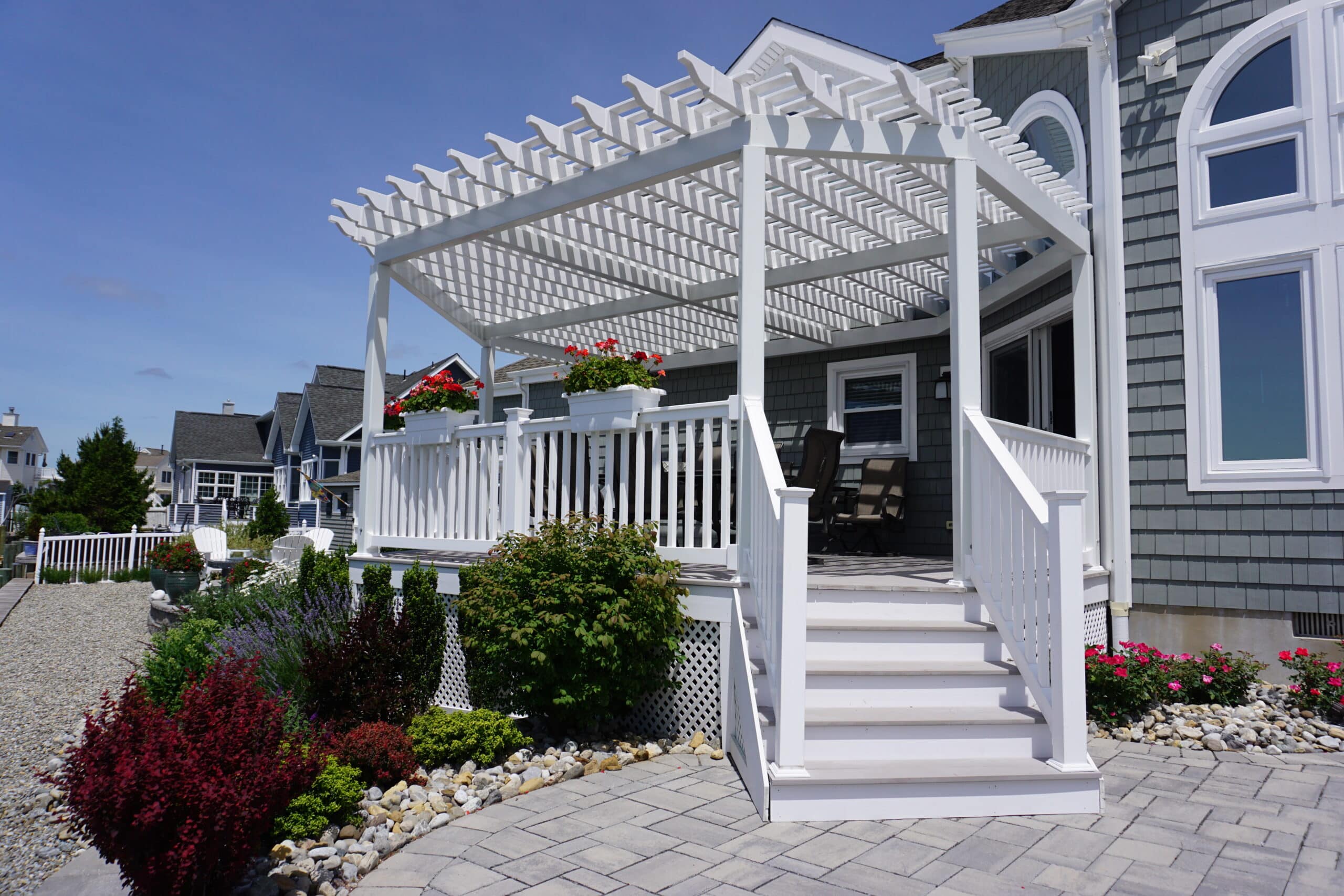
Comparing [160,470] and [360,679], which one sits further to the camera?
[160,470]

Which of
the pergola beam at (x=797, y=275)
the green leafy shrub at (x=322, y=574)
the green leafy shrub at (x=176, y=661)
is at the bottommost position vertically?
the green leafy shrub at (x=176, y=661)

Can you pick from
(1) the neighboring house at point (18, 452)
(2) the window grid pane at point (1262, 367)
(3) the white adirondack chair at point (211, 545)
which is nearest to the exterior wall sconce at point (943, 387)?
(2) the window grid pane at point (1262, 367)

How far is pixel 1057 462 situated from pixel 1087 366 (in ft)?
3.12

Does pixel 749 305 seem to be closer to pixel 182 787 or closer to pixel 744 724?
pixel 744 724

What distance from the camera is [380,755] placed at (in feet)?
12.6

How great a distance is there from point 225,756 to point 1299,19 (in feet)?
24.0

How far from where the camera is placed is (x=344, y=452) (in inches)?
1057

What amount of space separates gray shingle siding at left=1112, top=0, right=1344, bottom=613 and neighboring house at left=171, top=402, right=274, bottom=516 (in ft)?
107

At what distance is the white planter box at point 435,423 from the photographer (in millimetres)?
6258

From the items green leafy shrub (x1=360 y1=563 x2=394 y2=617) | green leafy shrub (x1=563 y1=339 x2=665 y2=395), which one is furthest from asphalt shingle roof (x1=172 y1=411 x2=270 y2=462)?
green leafy shrub (x1=563 y1=339 x2=665 y2=395)

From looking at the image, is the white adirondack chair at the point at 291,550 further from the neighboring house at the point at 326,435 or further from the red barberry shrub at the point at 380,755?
the neighboring house at the point at 326,435

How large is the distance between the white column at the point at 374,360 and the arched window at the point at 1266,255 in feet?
20.1

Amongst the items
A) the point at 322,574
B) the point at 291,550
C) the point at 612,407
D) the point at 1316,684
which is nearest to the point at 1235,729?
the point at 1316,684

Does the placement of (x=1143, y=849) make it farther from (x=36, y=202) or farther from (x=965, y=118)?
(x=36, y=202)
